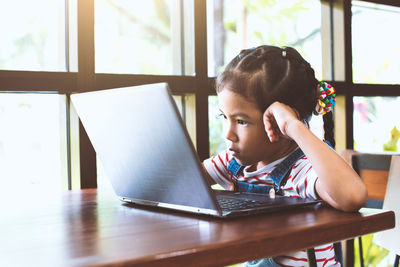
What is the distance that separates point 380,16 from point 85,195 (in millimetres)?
2085

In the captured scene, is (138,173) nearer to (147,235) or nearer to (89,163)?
(147,235)

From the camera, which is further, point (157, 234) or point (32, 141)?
point (32, 141)

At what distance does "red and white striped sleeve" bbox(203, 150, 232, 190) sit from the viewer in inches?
59.3

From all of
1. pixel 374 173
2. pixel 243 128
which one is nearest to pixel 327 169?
pixel 243 128

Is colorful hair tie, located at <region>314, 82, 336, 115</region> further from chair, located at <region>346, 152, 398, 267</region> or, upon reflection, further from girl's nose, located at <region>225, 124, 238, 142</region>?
chair, located at <region>346, 152, 398, 267</region>

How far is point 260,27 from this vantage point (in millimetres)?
2256

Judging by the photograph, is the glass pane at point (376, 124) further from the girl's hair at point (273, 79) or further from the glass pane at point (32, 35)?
the glass pane at point (32, 35)

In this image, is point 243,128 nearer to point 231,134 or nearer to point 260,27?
point 231,134

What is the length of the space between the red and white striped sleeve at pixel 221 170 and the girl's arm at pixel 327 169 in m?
0.31

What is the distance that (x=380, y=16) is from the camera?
8.90 feet

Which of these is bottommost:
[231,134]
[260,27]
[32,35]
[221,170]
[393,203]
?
[393,203]

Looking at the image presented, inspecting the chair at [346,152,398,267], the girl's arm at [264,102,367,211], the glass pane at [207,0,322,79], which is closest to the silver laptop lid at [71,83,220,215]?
the girl's arm at [264,102,367,211]

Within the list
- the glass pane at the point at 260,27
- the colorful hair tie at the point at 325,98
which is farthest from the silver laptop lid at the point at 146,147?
the glass pane at the point at 260,27

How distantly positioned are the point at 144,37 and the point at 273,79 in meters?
0.78
